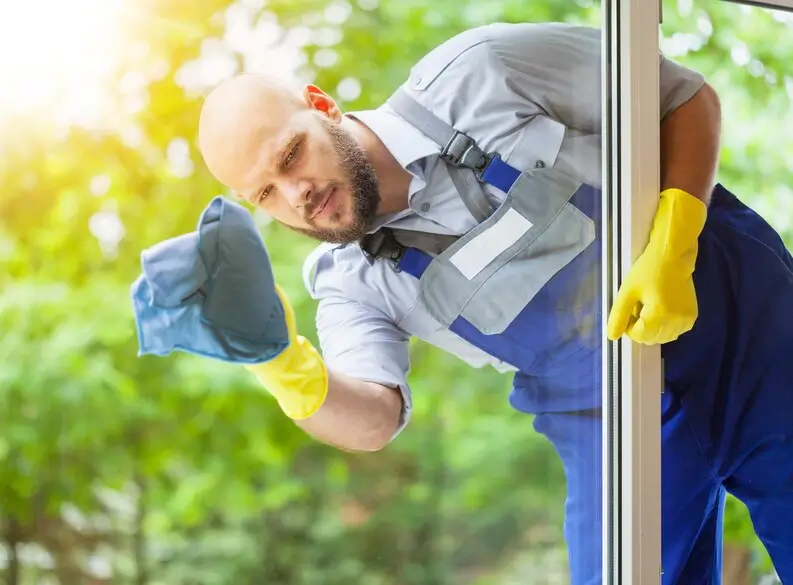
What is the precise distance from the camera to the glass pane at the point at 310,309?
4.63 feet

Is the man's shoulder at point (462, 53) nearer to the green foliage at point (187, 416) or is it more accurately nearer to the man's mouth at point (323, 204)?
the green foliage at point (187, 416)

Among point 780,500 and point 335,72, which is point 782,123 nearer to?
point 780,500

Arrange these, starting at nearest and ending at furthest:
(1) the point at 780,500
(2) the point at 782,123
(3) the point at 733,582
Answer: (1) the point at 780,500
(3) the point at 733,582
(2) the point at 782,123

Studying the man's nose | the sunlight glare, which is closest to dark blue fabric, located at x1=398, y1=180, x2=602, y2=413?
the man's nose

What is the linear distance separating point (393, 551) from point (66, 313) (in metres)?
0.74

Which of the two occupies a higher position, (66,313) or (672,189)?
(672,189)

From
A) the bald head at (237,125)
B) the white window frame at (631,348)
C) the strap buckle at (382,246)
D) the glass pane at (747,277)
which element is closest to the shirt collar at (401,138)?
the strap buckle at (382,246)

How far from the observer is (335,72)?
1661 millimetres

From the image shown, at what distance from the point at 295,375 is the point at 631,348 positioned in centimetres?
70

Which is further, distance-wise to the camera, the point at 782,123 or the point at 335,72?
the point at 782,123

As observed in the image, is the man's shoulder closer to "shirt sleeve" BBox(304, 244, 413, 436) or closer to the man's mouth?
the man's mouth

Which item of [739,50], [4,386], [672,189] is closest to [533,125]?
[672,189]

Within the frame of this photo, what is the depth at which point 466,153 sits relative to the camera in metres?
1.75

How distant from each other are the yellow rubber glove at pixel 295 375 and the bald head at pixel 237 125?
24cm
